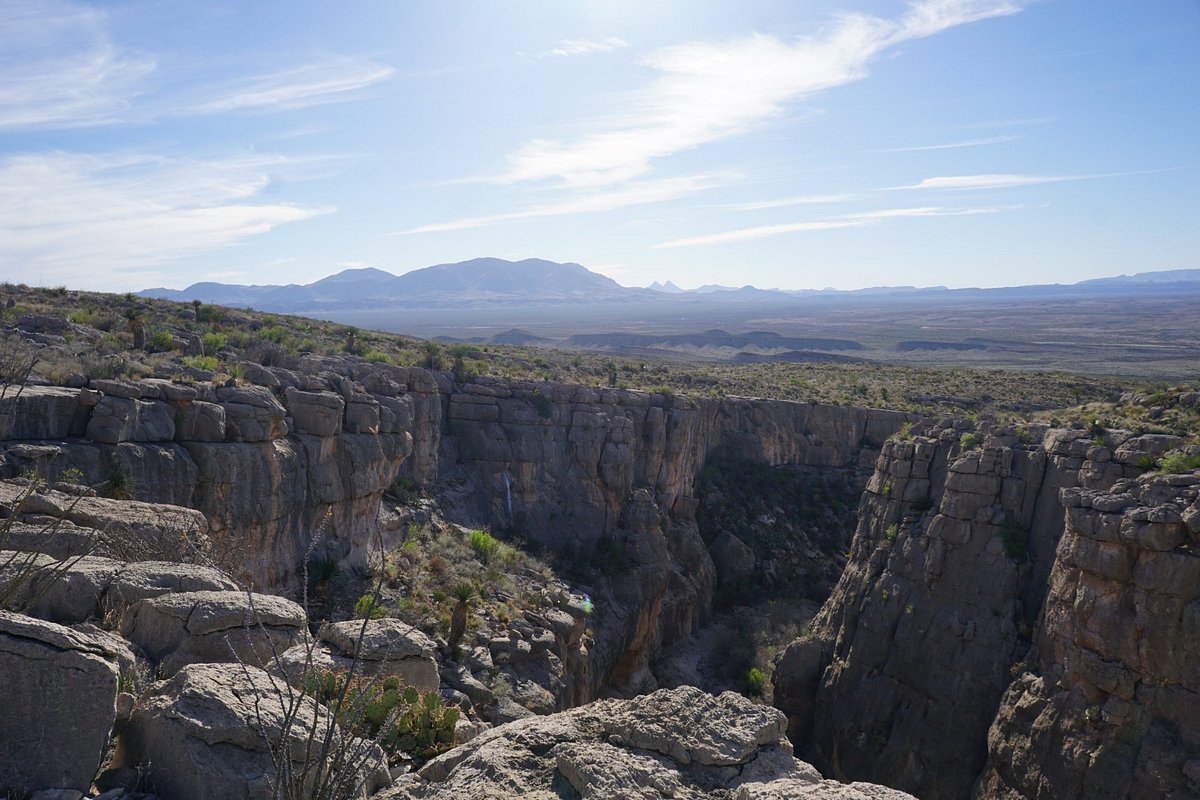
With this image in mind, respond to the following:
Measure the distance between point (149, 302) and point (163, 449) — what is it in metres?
26.4

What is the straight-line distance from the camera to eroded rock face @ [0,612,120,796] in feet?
18.5

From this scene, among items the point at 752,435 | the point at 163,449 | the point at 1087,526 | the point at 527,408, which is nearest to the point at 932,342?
the point at 752,435

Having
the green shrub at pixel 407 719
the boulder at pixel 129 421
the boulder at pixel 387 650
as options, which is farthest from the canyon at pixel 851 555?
the green shrub at pixel 407 719

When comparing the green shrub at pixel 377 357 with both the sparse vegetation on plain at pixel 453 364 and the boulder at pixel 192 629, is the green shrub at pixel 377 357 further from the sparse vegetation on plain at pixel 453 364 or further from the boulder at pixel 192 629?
the boulder at pixel 192 629

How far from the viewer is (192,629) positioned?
8.40 metres

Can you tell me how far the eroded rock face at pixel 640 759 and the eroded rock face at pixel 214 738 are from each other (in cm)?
94

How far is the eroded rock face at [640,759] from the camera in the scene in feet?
21.8

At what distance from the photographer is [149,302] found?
3859cm

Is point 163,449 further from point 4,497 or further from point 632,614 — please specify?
point 632,614

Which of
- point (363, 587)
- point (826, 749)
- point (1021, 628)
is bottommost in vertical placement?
point (826, 749)

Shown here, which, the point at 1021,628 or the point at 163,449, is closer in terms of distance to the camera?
the point at 163,449

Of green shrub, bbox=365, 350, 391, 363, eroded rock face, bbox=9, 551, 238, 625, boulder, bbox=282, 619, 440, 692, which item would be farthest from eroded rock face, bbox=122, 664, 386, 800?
green shrub, bbox=365, 350, 391, 363

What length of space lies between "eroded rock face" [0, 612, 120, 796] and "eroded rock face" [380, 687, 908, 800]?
2.14m

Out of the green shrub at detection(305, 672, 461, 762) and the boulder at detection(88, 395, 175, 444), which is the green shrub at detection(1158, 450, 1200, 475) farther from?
the boulder at detection(88, 395, 175, 444)
